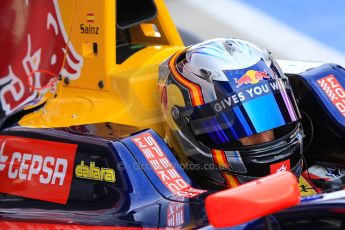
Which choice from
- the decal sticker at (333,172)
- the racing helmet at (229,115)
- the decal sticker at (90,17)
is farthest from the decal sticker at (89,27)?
the decal sticker at (333,172)

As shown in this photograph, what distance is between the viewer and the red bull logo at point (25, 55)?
8.28ft

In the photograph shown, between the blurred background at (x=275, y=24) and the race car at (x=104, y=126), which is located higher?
the race car at (x=104, y=126)

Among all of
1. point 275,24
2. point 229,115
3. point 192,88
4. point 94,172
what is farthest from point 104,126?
point 275,24

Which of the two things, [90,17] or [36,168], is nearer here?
[36,168]

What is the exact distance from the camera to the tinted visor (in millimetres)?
2111

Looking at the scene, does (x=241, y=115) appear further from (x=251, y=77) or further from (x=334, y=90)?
(x=334, y=90)

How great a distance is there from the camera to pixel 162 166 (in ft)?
6.81

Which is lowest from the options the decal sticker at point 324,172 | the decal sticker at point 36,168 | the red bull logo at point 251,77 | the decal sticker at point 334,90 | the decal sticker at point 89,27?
A: the decal sticker at point 324,172

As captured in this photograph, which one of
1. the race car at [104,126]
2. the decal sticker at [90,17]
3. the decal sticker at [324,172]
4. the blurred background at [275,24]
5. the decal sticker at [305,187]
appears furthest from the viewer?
the blurred background at [275,24]

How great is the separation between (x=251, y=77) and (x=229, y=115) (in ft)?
0.50

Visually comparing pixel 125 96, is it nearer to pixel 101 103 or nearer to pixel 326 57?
pixel 101 103

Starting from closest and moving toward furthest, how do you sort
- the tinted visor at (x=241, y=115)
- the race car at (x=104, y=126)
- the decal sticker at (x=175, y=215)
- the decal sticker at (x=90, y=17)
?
the decal sticker at (x=175, y=215) < the race car at (x=104, y=126) < the tinted visor at (x=241, y=115) < the decal sticker at (x=90, y=17)

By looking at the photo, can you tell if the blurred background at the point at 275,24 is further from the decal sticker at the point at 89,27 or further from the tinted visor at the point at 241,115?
the tinted visor at the point at 241,115

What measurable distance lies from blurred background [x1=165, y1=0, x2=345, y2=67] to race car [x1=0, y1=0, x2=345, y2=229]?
9.78 feet
